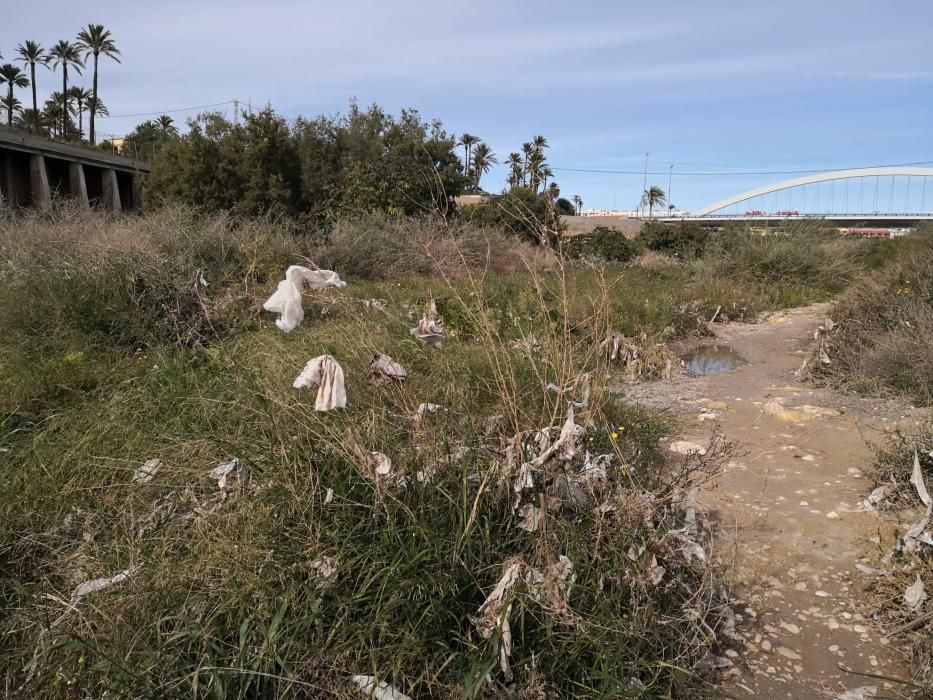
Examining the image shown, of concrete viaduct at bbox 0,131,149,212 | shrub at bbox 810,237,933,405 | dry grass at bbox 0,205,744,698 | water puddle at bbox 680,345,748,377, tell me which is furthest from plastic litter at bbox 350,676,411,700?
concrete viaduct at bbox 0,131,149,212

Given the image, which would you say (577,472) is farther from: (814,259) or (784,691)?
(814,259)

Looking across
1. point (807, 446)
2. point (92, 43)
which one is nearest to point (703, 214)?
point (92, 43)

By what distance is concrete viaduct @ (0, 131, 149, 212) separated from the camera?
2272cm

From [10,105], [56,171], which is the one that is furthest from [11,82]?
[56,171]

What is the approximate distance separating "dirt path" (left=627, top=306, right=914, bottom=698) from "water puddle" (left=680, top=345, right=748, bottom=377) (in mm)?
816

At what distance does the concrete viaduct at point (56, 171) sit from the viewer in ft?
74.5

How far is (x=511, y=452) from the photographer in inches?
86.8

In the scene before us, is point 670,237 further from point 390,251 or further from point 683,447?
point 683,447

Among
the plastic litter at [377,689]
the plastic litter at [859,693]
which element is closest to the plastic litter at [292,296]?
the plastic litter at [377,689]

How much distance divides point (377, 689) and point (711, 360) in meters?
5.80

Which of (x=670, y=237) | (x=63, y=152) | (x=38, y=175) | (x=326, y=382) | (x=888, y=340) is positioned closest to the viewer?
(x=326, y=382)

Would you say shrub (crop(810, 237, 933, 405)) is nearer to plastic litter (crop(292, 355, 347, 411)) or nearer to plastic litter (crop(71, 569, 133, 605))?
plastic litter (crop(292, 355, 347, 411))

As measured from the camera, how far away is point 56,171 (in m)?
27.8

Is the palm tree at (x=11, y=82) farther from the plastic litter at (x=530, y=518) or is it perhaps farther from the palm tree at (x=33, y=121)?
the plastic litter at (x=530, y=518)
